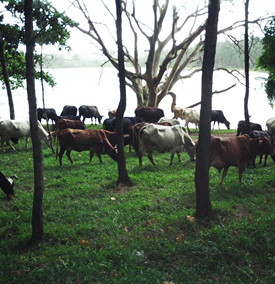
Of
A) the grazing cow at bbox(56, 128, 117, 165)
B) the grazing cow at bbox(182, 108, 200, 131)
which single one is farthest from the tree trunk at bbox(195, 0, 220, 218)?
the grazing cow at bbox(182, 108, 200, 131)

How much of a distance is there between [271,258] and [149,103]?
71.8 ft

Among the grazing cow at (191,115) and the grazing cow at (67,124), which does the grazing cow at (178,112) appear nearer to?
the grazing cow at (191,115)

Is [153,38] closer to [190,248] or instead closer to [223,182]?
[223,182]

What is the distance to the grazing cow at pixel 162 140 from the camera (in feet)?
45.0

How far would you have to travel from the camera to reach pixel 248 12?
44.1ft

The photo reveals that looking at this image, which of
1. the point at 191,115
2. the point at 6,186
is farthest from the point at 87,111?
the point at 6,186

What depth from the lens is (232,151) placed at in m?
11.0

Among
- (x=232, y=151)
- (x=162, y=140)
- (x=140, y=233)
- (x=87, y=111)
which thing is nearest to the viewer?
(x=140, y=233)

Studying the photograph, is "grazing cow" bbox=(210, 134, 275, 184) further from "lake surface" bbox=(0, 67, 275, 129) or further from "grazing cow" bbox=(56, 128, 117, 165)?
"lake surface" bbox=(0, 67, 275, 129)

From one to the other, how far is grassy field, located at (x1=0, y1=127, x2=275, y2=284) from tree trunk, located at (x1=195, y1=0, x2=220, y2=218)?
441mm

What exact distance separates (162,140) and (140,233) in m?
6.53

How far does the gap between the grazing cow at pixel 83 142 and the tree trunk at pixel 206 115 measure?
6670 mm

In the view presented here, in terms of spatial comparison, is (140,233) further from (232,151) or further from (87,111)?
(87,111)

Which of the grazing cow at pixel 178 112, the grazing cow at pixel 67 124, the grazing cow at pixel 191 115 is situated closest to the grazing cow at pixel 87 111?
the grazing cow at pixel 178 112
